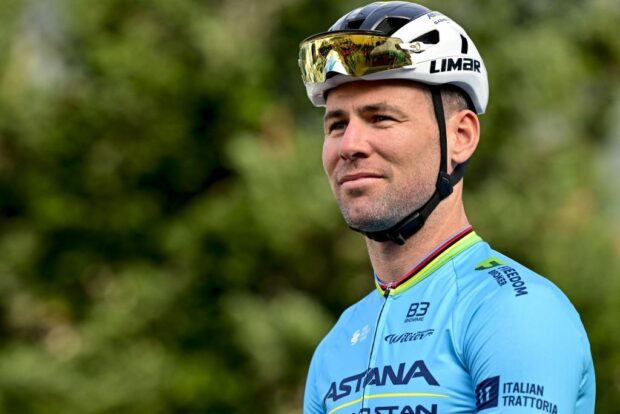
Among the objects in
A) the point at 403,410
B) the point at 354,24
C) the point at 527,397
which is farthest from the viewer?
the point at 354,24

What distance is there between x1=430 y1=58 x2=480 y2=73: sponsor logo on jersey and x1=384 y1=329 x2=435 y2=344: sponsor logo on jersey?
34.0 inches

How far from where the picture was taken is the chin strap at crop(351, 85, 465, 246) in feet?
12.6

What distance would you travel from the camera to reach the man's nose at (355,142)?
3.73m

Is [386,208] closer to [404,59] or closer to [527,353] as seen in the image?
[404,59]

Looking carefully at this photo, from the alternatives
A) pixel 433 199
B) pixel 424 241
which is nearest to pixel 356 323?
pixel 424 241

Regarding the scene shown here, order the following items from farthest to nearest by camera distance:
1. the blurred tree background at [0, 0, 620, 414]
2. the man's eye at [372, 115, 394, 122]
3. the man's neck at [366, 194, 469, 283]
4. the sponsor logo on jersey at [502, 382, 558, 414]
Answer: the blurred tree background at [0, 0, 620, 414] → the man's neck at [366, 194, 469, 283] → the man's eye at [372, 115, 394, 122] → the sponsor logo on jersey at [502, 382, 558, 414]

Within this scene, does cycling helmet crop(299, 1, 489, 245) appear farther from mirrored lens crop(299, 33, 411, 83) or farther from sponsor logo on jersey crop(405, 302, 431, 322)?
sponsor logo on jersey crop(405, 302, 431, 322)

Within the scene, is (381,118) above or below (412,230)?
above

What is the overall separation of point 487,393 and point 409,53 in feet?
3.85

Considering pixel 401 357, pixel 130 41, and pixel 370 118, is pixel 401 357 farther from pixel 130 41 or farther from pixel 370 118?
pixel 130 41

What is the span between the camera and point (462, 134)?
3951mm

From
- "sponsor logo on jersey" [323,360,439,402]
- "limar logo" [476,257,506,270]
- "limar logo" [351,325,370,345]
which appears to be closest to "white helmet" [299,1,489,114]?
"limar logo" [476,257,506,270]

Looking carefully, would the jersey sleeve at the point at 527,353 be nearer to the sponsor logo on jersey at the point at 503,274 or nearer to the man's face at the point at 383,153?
the sponsor logo on jersey at the point at 503,274

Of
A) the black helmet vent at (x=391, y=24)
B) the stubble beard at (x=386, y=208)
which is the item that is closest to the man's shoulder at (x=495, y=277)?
the stubble beard at (x=386, y=208)
